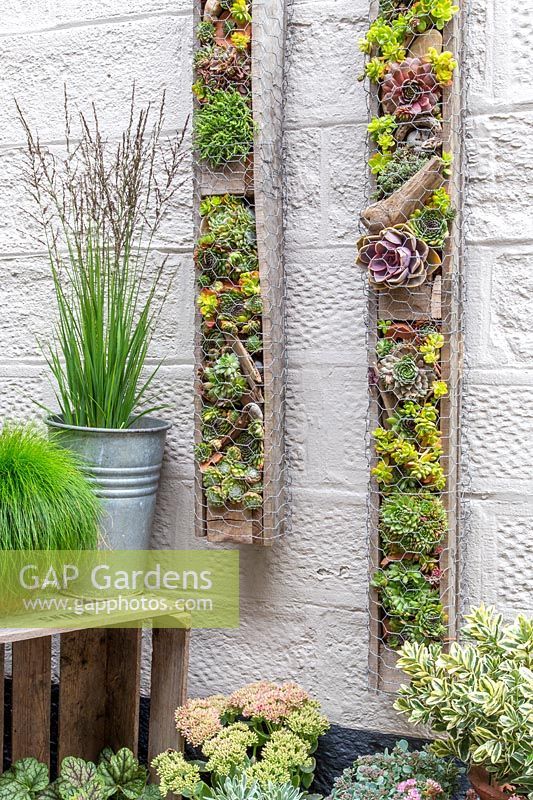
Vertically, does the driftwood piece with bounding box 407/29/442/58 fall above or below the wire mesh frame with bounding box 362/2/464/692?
above

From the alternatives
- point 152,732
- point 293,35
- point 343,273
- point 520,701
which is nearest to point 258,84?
point 293,35

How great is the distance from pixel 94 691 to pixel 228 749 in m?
0.37

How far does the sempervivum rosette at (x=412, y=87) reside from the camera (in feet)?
4.13

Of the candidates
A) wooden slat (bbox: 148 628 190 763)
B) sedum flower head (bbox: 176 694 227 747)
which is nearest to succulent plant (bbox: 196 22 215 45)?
wooden slat (bbox: 148 628 190 763)

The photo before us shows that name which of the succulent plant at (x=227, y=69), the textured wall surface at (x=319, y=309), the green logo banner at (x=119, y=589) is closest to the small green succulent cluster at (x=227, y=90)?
the succulent plant at (x=227, y=69)

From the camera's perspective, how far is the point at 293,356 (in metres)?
1.50

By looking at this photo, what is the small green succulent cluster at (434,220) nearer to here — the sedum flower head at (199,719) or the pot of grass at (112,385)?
the pot of grass at (112,385)

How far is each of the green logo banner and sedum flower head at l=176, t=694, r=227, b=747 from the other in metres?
0.13

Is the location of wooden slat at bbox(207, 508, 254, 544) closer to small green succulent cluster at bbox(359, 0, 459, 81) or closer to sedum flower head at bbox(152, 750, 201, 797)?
sedum flower head at bbox(152, 750, 201, 797)

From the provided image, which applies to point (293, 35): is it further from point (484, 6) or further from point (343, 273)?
point (343, 273)

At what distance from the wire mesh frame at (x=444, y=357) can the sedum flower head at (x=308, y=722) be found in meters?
0.11

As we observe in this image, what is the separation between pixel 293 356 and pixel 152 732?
0.69 m

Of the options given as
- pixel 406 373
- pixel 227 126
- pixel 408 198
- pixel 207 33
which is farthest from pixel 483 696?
pixel 207 33

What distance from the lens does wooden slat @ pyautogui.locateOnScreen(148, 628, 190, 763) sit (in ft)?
4.74
